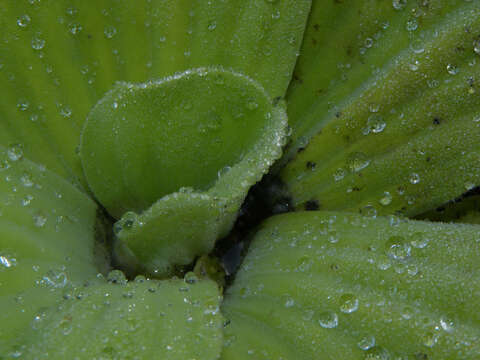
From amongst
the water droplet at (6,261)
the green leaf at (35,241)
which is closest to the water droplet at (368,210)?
the green leaf at (35,241)

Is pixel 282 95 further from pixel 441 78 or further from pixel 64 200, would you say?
pixel 64 200

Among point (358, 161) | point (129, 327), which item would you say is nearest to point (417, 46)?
point (358, 161)

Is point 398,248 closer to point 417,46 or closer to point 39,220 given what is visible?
point 417,46

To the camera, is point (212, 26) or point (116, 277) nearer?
point (116, 277)

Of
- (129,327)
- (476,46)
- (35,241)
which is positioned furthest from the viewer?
(476,46)

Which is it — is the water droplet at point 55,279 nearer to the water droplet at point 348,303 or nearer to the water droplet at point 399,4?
the water droplet at point 348,303

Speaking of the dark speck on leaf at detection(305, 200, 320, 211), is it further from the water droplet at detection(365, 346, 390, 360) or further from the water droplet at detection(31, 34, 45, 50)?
the water droplet at detection(31, 34, 45, 50)

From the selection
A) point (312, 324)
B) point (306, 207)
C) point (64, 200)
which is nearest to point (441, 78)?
point (306, 207)
